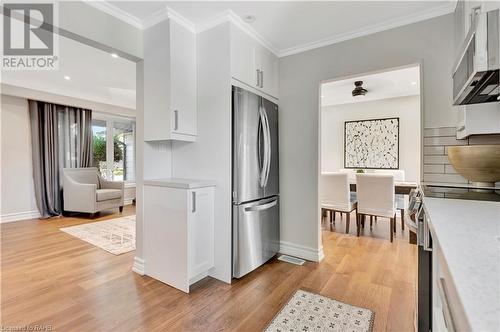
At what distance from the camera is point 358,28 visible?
2.47 metres

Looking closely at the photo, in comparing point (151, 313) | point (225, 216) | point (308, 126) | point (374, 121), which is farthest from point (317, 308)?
point (374, 121)

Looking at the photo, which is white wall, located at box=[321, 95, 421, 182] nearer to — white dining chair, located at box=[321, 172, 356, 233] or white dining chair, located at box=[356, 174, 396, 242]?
white dining chair, located at box=[356, 174, 396, 242]

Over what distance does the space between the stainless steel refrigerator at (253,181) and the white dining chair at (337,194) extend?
131 centimetres

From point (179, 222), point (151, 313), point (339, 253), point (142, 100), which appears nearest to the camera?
point (151, 313)

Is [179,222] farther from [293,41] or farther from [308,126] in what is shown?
[293,41]

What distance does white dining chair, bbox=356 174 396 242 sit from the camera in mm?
3400

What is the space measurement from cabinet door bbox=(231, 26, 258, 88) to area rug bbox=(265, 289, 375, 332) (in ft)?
6.69

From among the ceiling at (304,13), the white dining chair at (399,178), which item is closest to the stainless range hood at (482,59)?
the ceiling at (304,13)

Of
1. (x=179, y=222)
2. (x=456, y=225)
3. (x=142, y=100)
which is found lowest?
(x=179, y=222)

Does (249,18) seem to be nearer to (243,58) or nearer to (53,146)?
(243,58)

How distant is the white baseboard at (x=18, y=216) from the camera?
4.38 m

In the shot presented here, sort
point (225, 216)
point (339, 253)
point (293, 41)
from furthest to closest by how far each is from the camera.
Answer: point (339, 253) → point (293, 41) → point (225, 216)

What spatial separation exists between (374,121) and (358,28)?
11.1 ft

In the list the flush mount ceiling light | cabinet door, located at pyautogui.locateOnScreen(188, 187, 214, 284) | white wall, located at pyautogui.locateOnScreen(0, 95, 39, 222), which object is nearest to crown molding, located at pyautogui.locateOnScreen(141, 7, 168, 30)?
cabinet door, located at pyautogui.locateOnScreen(188, 187, 214, 284)
